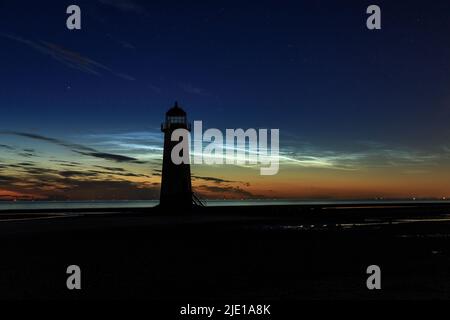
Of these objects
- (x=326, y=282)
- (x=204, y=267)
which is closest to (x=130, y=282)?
(x=204, y=267)

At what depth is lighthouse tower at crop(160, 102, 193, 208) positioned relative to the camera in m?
46.0

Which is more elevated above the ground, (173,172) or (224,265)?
(173,172)

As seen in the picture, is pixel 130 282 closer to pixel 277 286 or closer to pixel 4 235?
pixel 277 286

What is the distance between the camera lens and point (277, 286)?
13891mm

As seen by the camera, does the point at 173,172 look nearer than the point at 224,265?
No

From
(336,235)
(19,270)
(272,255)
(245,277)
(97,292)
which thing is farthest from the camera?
(336,235)

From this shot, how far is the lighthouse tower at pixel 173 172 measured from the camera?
46.0 meters

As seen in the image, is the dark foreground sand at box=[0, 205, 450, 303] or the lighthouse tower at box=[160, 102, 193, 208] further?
the lighthouse tower at box=[160, 102, 193, 208]

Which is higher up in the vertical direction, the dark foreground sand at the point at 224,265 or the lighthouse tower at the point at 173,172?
the lighthouse tower at the point at 173,172

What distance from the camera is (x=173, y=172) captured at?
4666 centimetres

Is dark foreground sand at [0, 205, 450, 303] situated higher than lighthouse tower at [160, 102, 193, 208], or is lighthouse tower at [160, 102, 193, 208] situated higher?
lighthouse tower at [160, 102, 193, 208]

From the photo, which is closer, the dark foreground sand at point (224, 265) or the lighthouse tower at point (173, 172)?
the dark foreground sand at point (224, 265)
